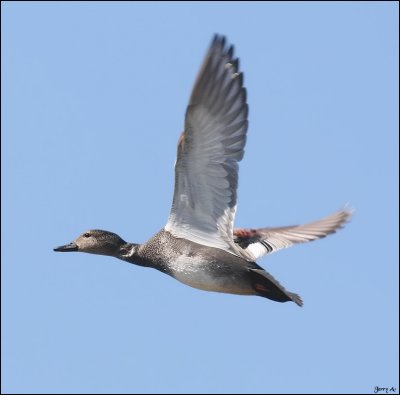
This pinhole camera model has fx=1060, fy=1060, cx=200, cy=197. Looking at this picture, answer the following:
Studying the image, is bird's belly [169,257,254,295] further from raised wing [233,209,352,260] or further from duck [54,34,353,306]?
raised wing [233,209,352,260]

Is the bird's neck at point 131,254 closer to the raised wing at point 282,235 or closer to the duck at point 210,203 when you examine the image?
the duck at point 210,203

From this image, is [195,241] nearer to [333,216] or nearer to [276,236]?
[276,236]

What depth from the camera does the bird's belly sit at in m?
11.9

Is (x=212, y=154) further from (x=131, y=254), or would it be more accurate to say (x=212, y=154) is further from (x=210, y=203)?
(x=131, y=254)

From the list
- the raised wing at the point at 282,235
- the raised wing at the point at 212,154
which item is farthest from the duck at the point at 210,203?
the raised wing at the point at 282,235

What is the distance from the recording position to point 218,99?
36.0 ft

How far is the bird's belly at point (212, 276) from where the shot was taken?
468 inches

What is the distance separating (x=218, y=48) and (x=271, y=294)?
291cm

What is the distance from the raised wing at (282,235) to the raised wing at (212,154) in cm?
166

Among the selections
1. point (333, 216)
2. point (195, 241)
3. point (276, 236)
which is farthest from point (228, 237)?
point (333, 216)

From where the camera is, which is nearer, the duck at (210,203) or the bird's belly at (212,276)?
the duck at (210,203)

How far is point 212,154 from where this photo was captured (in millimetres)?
11352

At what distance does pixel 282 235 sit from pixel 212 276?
2.66 meters

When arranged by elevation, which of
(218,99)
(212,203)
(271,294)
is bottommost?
(271,294)
